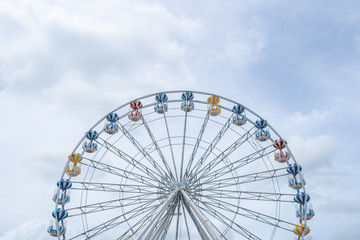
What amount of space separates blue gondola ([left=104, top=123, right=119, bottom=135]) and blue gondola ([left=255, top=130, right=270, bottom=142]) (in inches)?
394

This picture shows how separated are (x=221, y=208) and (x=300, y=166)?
6193 millimetres

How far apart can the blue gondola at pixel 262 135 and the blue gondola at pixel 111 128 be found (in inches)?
394

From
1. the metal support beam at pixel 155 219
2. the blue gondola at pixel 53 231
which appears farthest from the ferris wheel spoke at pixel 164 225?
the blue gondola at pixel 53 231

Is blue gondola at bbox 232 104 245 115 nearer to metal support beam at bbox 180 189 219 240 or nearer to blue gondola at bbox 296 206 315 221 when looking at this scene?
metal support beam at bbox 180 189 219 240

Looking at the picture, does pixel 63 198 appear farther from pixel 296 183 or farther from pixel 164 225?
pixel 296 183

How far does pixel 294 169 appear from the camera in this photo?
77.9ft

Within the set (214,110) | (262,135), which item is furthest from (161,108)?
(262,135)

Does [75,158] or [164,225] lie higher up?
[75,158]

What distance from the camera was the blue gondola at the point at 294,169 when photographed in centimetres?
2370

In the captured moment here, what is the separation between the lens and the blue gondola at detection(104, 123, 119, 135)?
24.9 meters

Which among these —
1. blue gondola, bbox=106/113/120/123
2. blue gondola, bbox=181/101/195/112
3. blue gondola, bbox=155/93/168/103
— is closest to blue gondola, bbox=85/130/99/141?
blue gondola, bbox=106/113/120/123

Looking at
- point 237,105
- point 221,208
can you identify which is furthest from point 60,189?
point 237,105

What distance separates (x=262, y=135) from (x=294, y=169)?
10.2 ft

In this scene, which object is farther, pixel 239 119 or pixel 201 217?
pixel 239 119
